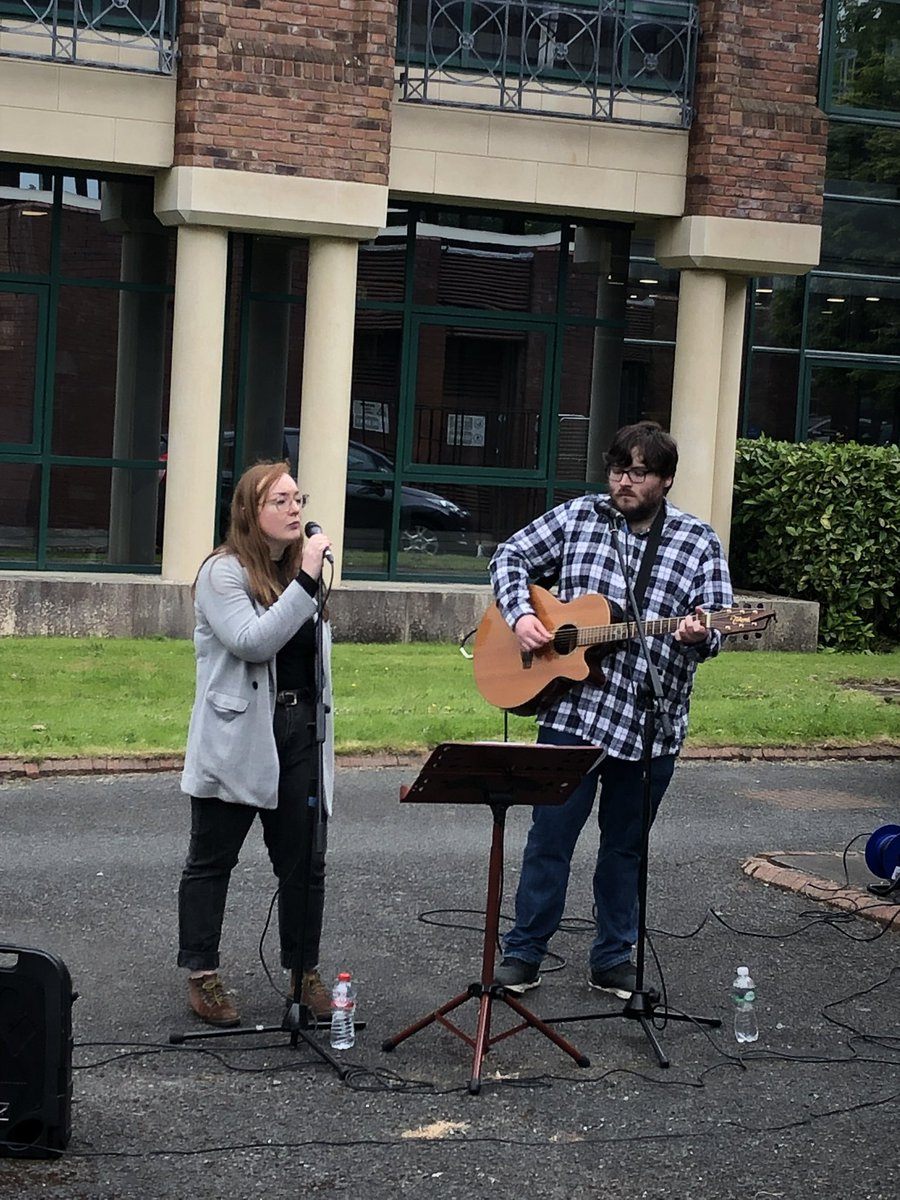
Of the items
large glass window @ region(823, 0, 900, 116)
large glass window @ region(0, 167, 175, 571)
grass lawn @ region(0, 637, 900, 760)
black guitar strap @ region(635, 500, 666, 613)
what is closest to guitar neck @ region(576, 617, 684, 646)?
black guitar strap @ region(635, 500, 666, 613)

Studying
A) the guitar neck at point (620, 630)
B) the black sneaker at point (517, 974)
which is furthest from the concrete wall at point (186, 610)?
the guitar neck at point (620, 630)

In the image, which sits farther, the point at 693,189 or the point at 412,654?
the point at 693,189

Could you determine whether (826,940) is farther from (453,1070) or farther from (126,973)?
(126,973)

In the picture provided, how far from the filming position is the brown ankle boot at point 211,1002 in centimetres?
614

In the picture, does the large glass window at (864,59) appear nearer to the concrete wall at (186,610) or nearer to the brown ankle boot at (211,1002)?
the concrete wall at (186,610)

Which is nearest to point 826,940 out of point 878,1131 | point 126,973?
point 878,1131

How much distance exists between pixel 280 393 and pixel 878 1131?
12.4 metres

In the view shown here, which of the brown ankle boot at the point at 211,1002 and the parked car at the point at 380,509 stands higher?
the parked car at the point at 380,509

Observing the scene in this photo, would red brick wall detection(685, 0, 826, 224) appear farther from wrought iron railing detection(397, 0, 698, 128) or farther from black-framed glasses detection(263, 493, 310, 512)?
black-framed glasses detection(263, 493, 310, 512)

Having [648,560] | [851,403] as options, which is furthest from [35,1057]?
[851,403]

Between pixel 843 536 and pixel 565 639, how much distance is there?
1109cm

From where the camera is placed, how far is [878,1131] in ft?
18.0

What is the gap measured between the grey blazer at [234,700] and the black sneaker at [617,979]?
4.58ft

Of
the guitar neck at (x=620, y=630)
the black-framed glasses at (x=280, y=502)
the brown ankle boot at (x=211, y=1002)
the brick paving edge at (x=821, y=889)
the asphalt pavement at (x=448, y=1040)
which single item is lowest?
the asphalt pavement at (x=448, y=1040)
